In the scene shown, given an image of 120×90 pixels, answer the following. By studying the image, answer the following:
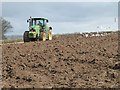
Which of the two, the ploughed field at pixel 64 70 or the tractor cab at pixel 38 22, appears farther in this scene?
the tractor cab at pixel 38 22

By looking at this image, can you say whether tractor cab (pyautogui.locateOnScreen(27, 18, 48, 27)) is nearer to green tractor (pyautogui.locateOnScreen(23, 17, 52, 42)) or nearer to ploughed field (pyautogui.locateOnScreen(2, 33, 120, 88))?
green tractor (pyautogui.locateOnScreen(23, 17, 52, 42))

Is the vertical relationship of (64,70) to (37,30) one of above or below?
below

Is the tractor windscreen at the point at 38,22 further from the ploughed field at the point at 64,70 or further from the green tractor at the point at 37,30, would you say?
the ploughed field at the point at 64,70

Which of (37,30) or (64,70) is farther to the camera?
(37,30)

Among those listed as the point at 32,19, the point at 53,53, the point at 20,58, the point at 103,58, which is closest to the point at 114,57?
the point at 103,58

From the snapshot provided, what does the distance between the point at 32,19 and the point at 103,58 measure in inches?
538

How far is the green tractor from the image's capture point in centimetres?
2244

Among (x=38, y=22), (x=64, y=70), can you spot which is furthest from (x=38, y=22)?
(x=64, y=70)

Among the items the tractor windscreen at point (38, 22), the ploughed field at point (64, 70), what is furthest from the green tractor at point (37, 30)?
the ploughed field at point (64, 70)

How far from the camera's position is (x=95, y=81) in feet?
25.1

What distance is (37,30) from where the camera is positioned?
73.8 feet

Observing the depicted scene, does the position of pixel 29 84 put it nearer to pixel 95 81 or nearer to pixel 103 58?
pixel 95 81

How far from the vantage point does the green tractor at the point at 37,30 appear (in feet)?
73.6

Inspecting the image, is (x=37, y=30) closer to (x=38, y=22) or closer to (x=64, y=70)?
(x=38, y=22)
